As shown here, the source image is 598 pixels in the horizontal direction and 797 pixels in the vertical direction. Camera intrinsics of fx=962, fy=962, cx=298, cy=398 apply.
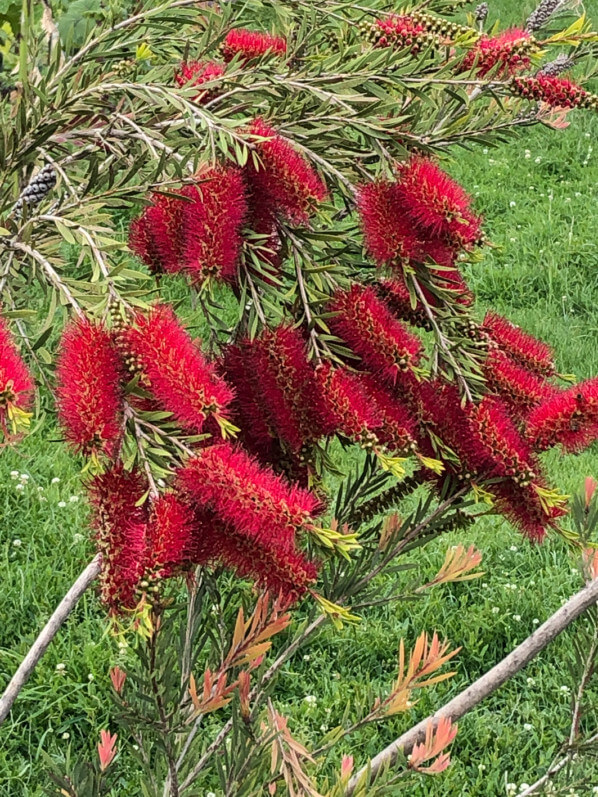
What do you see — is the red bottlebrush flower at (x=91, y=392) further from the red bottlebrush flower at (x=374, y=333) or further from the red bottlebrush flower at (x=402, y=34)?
the red bottlebrush flower at (x=402, y=34)

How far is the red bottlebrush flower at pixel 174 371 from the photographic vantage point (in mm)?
479

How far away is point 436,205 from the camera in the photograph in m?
0.57

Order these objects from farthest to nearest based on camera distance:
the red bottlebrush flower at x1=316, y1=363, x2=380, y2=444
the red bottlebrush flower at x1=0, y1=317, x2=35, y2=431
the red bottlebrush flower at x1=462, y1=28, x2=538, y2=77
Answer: the red bottlebrush flower at x1=462, y1=28, x2=538, y2=77 → the red bottlebrush flower at x1=316, y1=363, x2=380, y2=444 → the red bottlebrush flower at x1=0, y1=317, x2=35, y2=431

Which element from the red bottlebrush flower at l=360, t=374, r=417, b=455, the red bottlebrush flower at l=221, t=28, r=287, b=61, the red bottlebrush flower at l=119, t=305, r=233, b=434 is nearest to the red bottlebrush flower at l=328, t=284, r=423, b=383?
the red bottlebrush flower at l=360, t=374, r=417, b=455

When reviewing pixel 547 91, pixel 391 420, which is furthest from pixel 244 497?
pixel 547 91

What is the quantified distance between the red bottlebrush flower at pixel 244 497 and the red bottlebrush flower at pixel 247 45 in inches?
15.2

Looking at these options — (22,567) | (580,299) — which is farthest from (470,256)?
(580,299)

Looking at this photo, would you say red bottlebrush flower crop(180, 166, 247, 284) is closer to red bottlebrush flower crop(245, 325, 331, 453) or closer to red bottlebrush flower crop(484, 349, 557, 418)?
red bottlebrush flower crop(245, 325, 331, 453)

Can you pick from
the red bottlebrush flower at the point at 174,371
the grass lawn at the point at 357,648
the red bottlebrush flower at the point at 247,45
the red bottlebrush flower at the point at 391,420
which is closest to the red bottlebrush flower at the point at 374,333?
the red bottlebrush flower at the point at 391,420

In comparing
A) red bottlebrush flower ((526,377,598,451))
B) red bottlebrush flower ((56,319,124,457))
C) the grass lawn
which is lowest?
the grass lawn

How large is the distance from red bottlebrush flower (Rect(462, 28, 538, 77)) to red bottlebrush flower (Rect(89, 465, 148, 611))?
0.37 m

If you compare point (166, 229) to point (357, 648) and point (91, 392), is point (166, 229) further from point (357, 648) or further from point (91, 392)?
point (357, 648)

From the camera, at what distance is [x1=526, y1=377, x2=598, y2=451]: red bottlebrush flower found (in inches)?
24.5

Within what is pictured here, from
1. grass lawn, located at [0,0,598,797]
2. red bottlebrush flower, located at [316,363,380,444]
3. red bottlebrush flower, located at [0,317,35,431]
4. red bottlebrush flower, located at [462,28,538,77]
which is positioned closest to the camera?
red bottlebrush flower, located at [0,317,35,431]
